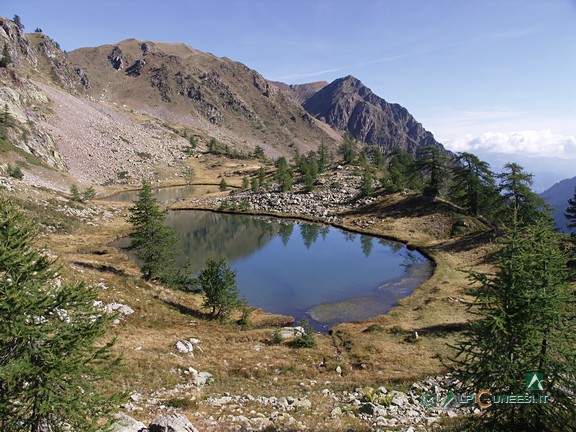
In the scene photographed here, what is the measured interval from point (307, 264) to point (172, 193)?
7574 cm

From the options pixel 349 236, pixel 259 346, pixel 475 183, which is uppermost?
pixel 475 183

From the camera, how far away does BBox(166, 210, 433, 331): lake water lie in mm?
42256

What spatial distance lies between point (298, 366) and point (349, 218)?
60.9 meters

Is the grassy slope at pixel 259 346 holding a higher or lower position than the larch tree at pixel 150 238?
lower

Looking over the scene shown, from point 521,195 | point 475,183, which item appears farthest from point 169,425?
point 475,183

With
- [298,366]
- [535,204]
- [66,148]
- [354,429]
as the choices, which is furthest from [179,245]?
[66,148]

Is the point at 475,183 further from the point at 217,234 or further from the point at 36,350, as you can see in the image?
the point at 36,350

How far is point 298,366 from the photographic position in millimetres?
25266

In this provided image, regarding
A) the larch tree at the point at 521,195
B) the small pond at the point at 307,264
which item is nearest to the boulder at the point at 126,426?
the small pond at the point at 307,264

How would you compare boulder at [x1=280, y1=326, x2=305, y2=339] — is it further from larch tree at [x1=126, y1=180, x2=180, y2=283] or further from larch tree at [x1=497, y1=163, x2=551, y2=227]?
larch tree at [x1=497, y1=163, x2=551, y2=227]

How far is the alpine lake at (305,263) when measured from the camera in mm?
42188

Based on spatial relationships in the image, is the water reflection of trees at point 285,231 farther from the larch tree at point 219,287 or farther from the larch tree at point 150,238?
the larch tree at point 219,287

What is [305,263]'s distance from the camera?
195 feet

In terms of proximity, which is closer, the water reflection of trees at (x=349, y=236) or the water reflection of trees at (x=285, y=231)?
the water reflection of trees at (x=349, y=236)
